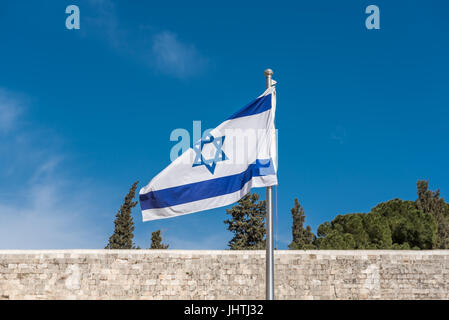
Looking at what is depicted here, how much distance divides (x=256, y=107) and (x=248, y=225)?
22.5 meters

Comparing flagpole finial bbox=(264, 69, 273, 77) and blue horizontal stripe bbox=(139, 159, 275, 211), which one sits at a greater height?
flagpole finial bbox=(264, 69, 273, 77)

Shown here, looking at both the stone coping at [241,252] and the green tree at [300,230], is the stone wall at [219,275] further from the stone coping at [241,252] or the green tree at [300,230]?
the green tree at [300,230]

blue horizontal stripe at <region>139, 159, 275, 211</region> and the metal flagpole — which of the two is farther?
blue horizontal stripe at <region>139, 159, 275, 211</region>


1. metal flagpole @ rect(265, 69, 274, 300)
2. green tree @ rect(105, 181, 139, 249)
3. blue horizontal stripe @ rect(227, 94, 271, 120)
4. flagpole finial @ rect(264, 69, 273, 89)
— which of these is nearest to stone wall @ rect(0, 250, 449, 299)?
blue horizontal stripe @ rect(227, 94, 271, 120)

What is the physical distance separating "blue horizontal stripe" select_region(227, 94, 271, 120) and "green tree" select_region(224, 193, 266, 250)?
2184 centimetres

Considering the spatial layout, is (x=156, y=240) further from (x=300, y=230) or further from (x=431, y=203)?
(x=431, y=203)

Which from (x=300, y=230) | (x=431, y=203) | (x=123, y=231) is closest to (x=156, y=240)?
(x=123, y=231)

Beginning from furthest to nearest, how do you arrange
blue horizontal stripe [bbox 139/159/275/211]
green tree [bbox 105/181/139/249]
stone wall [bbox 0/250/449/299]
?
1. green tree [bbox 105/181/139/249]
2. stone wall [bbox 0/250/449/299]
3. blue horizontal stripe [bbox 139/159/275/211]

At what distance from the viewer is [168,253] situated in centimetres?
1337

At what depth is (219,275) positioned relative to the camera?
13133 millimetres

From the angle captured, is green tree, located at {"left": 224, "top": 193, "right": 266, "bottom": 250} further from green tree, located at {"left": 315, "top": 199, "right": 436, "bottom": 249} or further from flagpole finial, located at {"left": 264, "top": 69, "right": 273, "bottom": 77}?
flagpole finial, located at {"left": 264, "top": 69, "right": 273, "bottom": 77}

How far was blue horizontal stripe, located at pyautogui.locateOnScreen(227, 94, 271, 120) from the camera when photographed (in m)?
5.59
